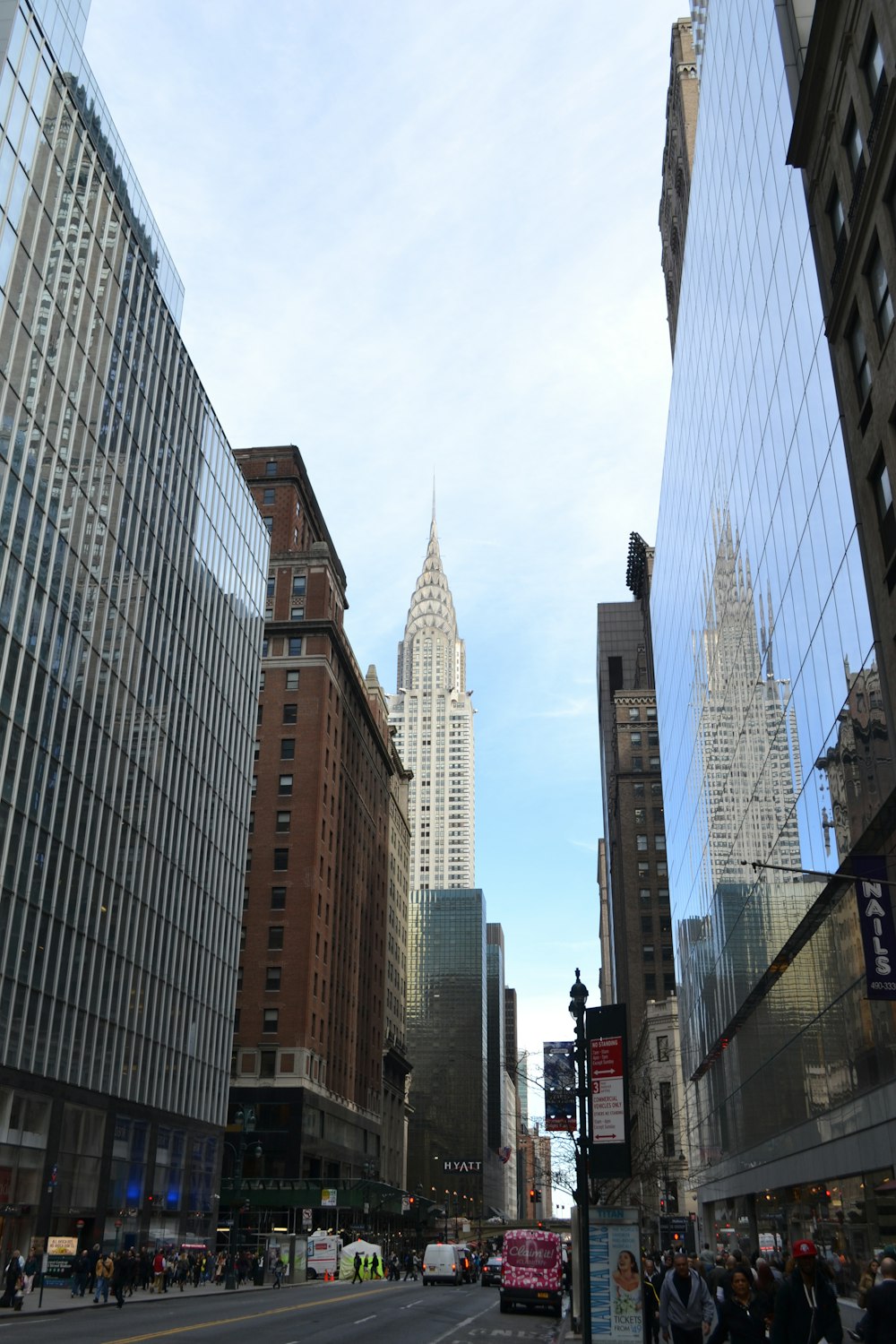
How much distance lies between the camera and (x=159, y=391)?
62.0m

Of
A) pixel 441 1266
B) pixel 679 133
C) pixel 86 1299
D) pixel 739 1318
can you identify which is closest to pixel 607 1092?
pixel 739 1318

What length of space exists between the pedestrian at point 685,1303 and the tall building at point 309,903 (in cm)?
5869

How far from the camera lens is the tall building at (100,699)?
43.5 meters

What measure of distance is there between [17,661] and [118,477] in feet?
48.3

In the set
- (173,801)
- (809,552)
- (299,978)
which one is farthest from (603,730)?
(809,552)

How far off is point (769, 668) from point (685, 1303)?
25992mm

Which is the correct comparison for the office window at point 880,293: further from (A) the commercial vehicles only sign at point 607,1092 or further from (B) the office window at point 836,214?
(A) the commercial vehicles only sign at point 607,1092

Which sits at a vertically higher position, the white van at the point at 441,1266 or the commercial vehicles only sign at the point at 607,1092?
the commercial vehicles only sign at the point at 607,1092

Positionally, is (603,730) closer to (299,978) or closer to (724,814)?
(299,978)

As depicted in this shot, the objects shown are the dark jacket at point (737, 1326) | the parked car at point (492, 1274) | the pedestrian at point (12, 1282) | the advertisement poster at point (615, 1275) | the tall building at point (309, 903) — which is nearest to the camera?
the dark jacket at point (737, 1326)

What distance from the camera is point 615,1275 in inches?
783

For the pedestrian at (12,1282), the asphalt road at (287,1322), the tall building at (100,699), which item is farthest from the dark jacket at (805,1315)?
the tall building at (100,699)

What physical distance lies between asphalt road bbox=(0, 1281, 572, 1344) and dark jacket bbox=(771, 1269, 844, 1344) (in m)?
13.1

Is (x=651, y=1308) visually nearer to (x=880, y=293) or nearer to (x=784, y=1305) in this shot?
(x=784, y=1305)
